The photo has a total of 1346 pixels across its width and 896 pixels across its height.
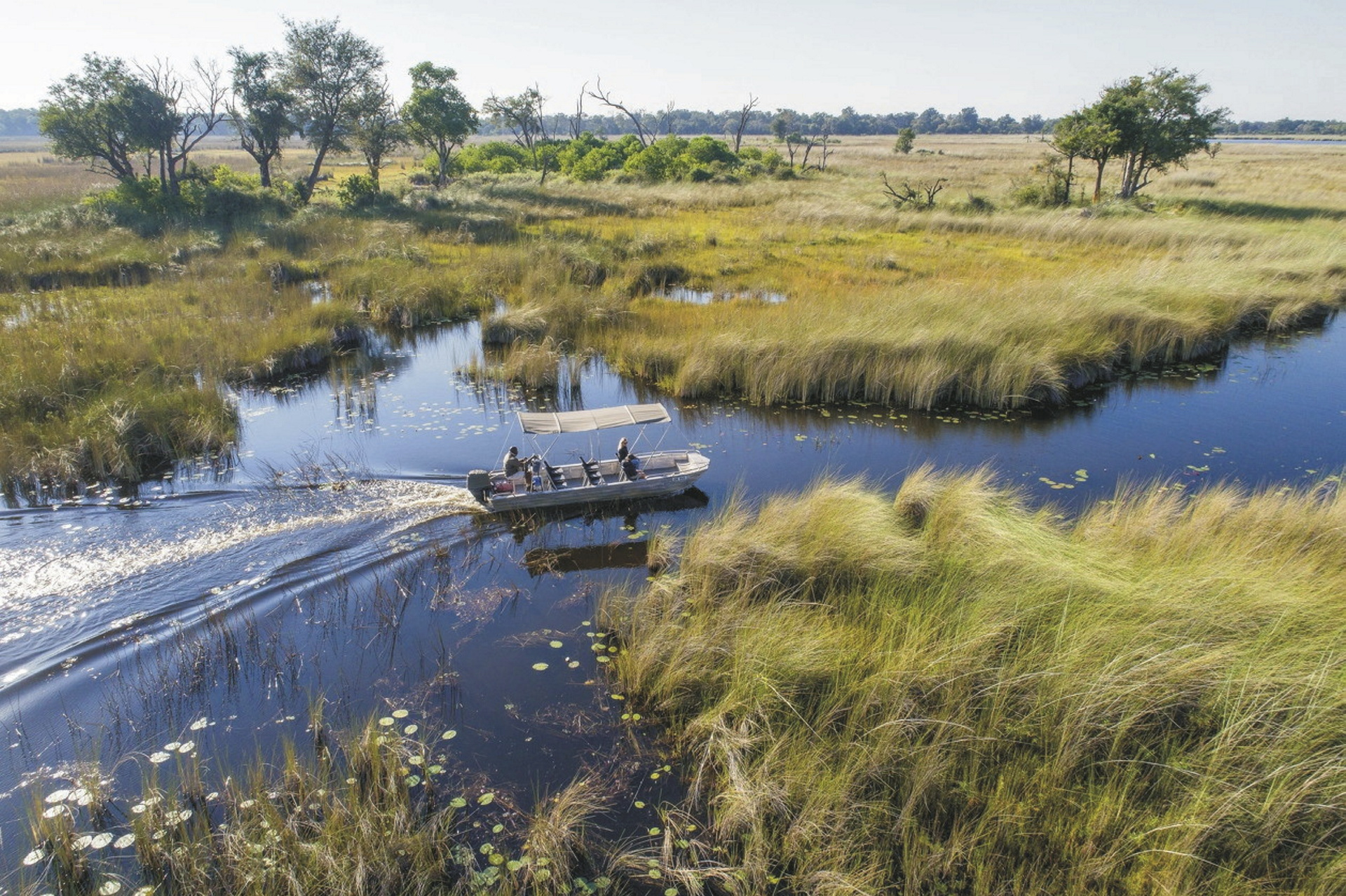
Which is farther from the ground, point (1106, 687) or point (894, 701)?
point (1106, 687)

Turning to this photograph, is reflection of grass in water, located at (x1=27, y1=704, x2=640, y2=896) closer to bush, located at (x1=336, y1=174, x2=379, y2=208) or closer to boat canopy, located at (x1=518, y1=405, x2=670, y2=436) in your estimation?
boat canopy, located at (x1=518, y1=405, x2=670, y2=436)

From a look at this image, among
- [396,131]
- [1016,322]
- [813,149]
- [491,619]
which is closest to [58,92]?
[396,131]

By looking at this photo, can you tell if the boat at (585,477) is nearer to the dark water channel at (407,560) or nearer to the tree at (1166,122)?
the dark water channel at (407,560)

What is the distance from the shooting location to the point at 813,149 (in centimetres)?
10381

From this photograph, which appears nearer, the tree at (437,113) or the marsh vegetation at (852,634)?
the marsh vegetation at (852,634)

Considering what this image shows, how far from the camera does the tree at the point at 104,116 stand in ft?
109

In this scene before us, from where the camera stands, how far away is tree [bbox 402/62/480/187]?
49.4m

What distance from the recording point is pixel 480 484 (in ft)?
37.9

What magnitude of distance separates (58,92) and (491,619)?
40835mm

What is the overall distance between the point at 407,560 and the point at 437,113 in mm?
48687

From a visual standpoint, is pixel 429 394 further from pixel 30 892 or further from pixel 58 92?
pixel 58 92

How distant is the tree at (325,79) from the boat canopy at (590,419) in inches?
1392

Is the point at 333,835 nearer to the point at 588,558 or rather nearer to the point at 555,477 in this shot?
the point at 588,558

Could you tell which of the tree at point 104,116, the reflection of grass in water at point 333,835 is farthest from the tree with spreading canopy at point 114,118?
the reflection of grass in water at point 333,835
